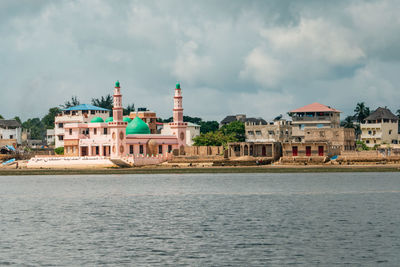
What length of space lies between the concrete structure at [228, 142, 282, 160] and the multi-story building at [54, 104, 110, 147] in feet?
165

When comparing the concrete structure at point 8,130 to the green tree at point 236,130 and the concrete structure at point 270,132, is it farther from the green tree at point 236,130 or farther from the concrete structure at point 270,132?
the concrete structure at point 270,132

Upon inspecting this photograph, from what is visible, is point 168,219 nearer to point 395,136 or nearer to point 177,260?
point 177,260

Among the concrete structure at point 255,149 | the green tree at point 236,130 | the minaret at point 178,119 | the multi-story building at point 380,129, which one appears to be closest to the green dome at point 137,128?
the minaret at point 178,119

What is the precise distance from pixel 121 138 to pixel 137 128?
8290 millimetres

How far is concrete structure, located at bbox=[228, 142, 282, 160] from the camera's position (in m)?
127

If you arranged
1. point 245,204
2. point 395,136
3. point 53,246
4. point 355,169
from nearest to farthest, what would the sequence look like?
point 53,246, point 245,204, point 355,169, point 395,136

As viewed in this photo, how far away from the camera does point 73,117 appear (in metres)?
166

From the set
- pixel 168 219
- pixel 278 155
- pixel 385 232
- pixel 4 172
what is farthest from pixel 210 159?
pixel 385 232

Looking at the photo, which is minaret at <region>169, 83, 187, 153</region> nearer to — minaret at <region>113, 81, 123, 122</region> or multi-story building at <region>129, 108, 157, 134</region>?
minaret at <region>113, 81, 123, 122</region>

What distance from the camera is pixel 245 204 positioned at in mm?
61375

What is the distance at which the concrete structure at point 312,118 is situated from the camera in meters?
157

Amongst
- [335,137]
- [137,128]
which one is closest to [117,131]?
[137,128]

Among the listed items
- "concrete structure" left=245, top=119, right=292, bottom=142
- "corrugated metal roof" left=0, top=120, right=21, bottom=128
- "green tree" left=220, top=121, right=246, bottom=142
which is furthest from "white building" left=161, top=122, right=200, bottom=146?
"corrugated metal roof" left=0, top=120, right=21, bottom=128

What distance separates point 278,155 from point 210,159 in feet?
40.9
